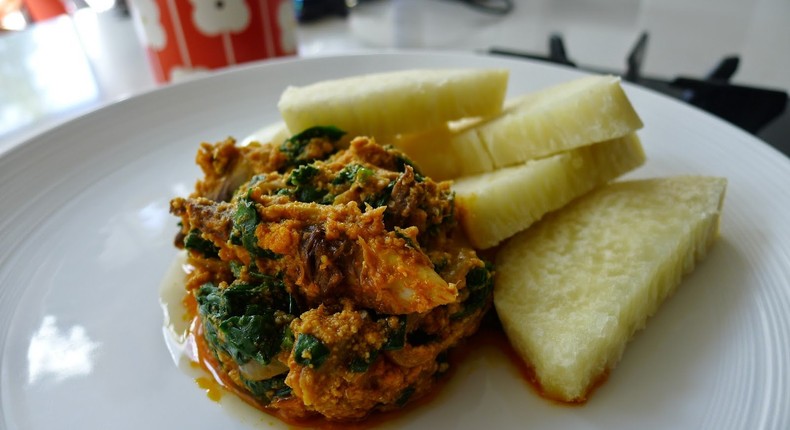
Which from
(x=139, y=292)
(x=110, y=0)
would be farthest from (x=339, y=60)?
(x=110, y=0)

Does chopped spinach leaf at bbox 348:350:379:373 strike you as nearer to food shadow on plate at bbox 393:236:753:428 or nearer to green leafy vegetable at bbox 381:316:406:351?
green leafy vegetable at bbox 381:316:406:351

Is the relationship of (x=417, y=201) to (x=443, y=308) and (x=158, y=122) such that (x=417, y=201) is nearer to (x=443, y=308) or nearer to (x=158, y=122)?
(x=443, y=308)

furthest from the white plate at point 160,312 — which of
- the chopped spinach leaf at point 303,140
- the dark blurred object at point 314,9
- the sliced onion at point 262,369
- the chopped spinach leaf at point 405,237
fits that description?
the dark blurred object at point 314,9

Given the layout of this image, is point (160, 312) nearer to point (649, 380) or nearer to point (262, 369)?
point (262, 369)

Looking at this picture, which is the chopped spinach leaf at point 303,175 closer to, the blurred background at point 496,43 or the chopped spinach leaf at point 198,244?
the chopped spinach leaf at point 198,244

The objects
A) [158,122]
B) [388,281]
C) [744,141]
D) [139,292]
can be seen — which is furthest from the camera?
[158,122]

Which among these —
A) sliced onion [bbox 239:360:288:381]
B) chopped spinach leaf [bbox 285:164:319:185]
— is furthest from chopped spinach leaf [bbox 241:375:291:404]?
chopped spinach leaf [bbox 285:164:319:185]
